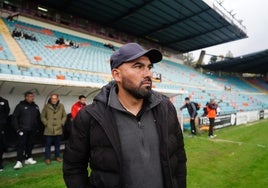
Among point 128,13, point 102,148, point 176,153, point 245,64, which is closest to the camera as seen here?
point 102,148

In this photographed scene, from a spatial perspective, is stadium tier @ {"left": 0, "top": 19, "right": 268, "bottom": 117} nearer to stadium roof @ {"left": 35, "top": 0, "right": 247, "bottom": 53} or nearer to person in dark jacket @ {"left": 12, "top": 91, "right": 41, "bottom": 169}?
stadium roof @ {"left": 35, "top": 0, "right": 247, "bottom": 53}

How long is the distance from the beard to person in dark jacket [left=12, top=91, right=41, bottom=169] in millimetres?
4727

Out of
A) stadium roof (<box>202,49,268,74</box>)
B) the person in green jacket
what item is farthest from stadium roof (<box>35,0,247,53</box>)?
the person in green jacket

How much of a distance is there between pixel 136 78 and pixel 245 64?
3342 centimetres

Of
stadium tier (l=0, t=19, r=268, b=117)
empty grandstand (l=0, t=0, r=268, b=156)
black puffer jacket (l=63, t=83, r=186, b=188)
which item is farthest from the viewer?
stadium tier (l=0, t=19, r=268, b=117)

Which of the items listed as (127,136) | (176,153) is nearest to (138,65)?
(127,136)

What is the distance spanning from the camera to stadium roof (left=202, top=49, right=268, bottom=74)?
1102 inches

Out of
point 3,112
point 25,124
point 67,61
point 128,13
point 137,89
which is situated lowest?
point 25,124

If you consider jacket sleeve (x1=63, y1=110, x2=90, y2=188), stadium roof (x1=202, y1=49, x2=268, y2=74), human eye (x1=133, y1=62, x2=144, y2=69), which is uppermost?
stadium roof (x1=202, y1=49, x2=268, y2=74)

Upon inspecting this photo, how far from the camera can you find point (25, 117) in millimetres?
5832

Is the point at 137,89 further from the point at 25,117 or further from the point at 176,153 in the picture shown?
the point at 25,117

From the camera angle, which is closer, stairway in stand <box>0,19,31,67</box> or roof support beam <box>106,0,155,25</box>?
stairway in stand <box>0,19,31,67</box>

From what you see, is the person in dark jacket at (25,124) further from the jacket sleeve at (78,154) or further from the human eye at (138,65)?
the human eye at (138,65)

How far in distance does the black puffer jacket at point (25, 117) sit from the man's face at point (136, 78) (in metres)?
4.74
